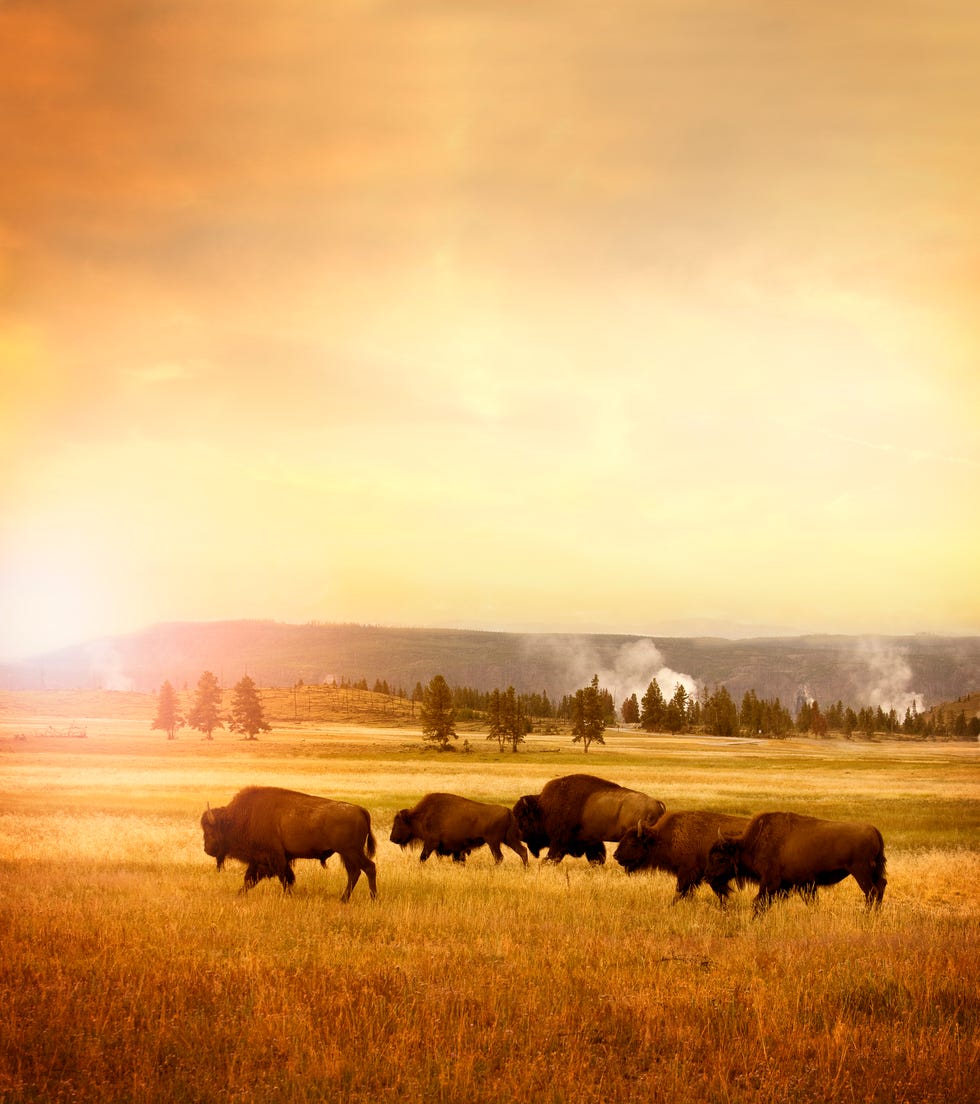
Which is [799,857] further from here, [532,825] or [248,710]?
[248,710]

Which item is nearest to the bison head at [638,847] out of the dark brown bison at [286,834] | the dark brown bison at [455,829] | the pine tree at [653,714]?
the dark brown bison at [455,829]

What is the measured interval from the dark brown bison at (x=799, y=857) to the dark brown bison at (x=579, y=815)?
376cm

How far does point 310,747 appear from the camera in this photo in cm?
8456

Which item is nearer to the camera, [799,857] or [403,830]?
[799,857]

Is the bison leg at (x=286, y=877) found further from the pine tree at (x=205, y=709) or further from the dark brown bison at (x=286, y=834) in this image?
the pine tree at (x=205, y=709)

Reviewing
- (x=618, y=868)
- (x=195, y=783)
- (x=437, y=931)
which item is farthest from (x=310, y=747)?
(x=437, y=931)

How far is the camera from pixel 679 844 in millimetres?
15406

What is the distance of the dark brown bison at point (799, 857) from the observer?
44.8 feet

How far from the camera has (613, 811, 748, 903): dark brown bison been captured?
14891 millimetres

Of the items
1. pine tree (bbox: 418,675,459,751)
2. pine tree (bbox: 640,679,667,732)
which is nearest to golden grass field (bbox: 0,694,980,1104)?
pine tree (bbox: 418,675,459,751)

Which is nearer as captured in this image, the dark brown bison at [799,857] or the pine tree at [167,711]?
the dark brown bison at [799,857]

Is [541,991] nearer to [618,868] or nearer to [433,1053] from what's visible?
[433,1053]

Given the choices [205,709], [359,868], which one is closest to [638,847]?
[359,868]

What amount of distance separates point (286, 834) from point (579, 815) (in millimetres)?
7438
